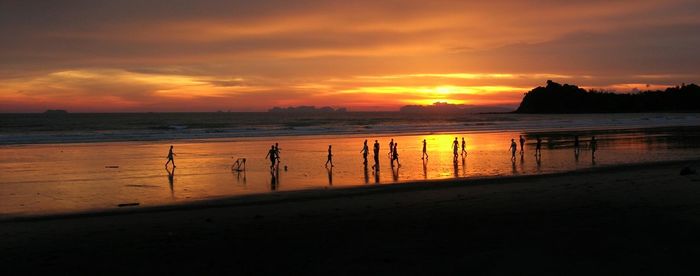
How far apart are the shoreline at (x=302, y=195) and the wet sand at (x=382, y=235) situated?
125 mm

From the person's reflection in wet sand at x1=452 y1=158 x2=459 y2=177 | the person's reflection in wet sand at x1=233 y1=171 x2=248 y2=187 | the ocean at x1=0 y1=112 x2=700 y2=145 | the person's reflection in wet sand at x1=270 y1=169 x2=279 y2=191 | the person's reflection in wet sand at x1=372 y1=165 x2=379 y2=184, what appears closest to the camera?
the person's reflection in wet sand at x1=270 y1=169 x2=279 y2=191

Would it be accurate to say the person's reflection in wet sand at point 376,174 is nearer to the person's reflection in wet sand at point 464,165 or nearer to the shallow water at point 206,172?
the shallow water at point 206,172

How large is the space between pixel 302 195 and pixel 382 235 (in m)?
5.93

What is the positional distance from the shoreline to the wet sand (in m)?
0.13

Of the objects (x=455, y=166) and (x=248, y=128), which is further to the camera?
(x=248, y=128)

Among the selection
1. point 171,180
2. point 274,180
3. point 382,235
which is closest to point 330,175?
point 274,180

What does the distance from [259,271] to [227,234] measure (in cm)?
253

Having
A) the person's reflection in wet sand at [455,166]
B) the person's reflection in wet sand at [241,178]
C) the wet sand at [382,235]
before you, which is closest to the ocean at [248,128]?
the person's reflection in wet sand at [241,178]

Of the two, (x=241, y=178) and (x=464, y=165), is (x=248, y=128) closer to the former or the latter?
(x=464, y=165)

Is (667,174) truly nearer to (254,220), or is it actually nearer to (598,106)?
(254,220)

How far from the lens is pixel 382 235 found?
10367mm

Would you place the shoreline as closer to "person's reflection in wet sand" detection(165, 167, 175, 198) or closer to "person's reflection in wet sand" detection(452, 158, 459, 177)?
"person's reflection in wet sand" detection(452, 158, 459, 177)

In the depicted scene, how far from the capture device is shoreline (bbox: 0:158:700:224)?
1314 cm

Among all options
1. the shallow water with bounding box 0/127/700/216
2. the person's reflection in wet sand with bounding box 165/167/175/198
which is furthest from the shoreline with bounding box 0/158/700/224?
the person's reflection in wet sand with bounding box 165/167/175/198
